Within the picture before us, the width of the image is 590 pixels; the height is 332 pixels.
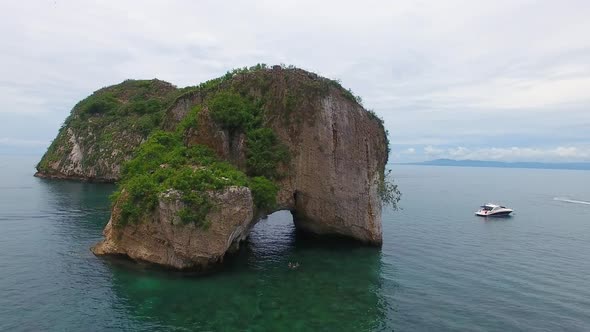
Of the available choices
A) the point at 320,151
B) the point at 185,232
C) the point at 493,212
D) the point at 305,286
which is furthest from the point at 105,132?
the point at 493,212

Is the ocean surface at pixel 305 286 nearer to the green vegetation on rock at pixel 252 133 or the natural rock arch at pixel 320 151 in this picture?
the natural rock arch at pixel 320 151

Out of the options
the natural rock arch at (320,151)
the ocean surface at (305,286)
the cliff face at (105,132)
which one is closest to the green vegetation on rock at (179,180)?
the natural rock arch at (320,151)

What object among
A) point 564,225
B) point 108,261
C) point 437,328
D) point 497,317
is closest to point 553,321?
point 497,317

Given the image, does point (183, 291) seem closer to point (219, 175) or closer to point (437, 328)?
point (219, 175)

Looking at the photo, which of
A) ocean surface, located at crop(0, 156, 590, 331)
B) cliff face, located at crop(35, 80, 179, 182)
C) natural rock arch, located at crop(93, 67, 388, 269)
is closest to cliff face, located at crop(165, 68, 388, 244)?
natural rock arch, located at crop(93, 67, 388, 269)

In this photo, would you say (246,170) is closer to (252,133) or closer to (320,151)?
(252,133)

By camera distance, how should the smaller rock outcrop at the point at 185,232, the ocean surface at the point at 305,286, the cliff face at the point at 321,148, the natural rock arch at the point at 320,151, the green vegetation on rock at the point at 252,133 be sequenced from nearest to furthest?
the ocean surface at the point at 305,286
the smaller rock outcrop at the point at 185,232
the green vegetation on rock at the point at 252,133
the natural rock arch at the point at 320,151
the cliff face at the point at 321,148

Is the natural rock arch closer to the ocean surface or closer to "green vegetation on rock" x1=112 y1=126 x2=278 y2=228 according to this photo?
"green vegetation on rock" x1=112 y1=126 x2=278 y2=228
